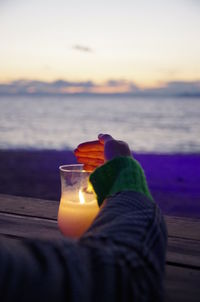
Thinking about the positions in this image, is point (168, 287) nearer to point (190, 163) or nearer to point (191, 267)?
point (191, 267)

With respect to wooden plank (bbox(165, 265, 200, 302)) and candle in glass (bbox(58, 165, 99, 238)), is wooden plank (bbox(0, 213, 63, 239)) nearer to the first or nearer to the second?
candle in glass (bbox(58, 165, 99, 238))

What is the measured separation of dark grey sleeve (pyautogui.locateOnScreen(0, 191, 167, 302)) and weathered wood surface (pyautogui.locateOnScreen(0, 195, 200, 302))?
0.21 meters

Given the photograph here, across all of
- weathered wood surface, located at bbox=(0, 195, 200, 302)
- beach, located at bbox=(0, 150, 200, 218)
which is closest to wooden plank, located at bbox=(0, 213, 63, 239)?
weathered wood surface, located at bbox=(0, 195, 200, 302)

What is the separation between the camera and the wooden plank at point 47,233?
1.03 m

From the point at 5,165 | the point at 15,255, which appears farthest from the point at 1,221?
the point at 5,165

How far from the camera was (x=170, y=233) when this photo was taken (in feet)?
4.13

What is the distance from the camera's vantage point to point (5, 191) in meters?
5.34

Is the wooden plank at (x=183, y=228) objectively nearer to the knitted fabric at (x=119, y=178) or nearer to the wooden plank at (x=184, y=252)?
the wooden plank at (x=184, y=252)

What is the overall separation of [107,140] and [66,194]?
228mm

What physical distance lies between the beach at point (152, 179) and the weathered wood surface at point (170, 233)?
10.1 feet

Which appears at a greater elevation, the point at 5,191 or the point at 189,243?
the point at 189,243

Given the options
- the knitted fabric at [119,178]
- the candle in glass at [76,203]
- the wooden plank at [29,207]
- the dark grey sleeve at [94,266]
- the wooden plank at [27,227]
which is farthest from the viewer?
the wooden plank at [29,207]

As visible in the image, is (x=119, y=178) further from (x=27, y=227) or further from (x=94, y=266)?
(x=27, y=227)

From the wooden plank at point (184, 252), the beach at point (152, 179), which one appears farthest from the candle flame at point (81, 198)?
the beach at point (152, 179)
